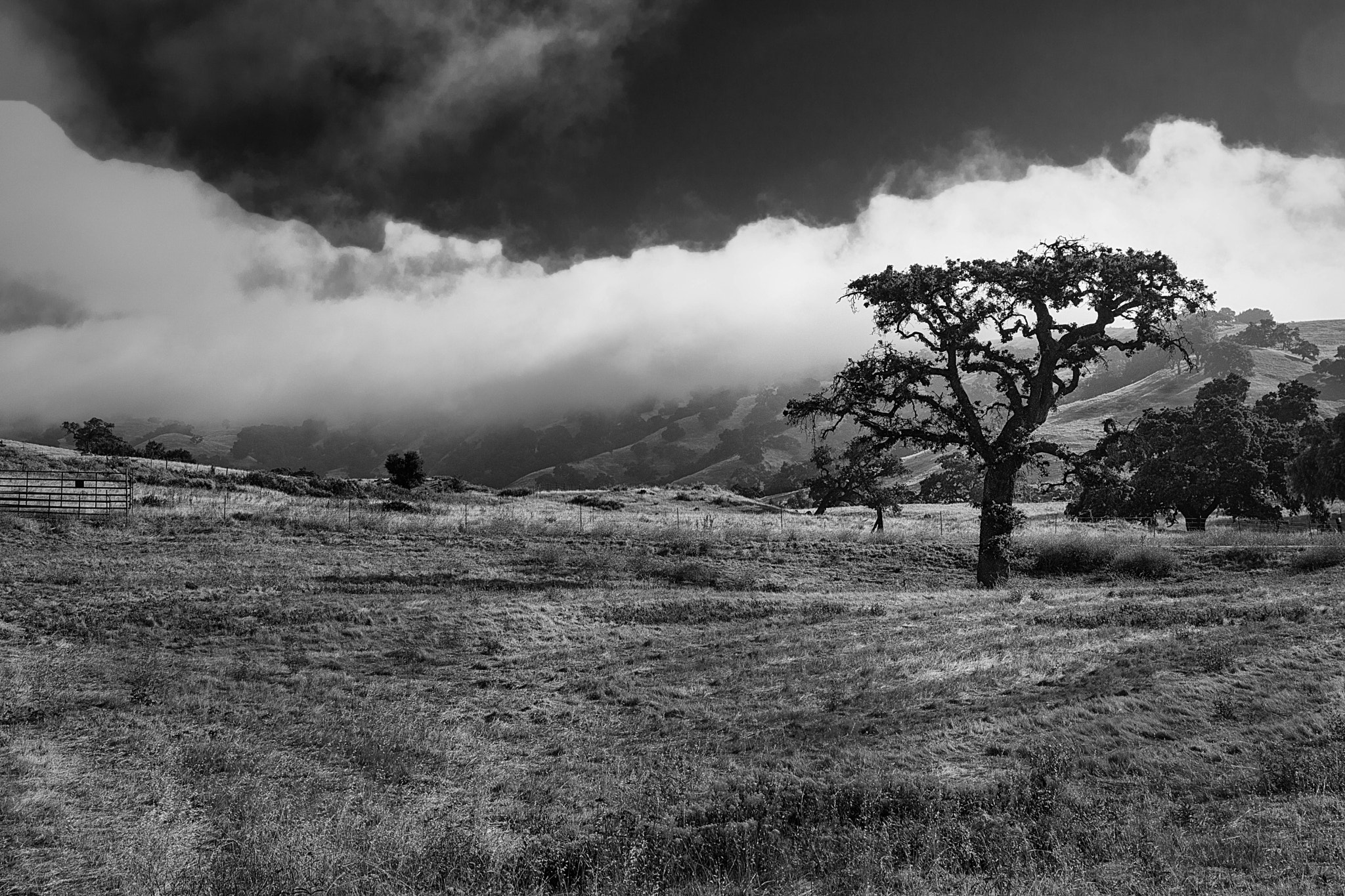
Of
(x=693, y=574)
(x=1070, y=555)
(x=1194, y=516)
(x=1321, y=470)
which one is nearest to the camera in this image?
(x=693, y=574)

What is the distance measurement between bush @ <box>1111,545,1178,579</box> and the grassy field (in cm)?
209

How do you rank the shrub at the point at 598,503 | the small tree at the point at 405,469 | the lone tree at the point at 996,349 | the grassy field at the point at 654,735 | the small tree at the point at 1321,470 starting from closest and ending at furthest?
the grassy field at the point at 654,735
the lone tree at the point at 996,349
the small tree at the point at 1321,470
the shrub at the point at 598,503
the small tree at the point at 405,469

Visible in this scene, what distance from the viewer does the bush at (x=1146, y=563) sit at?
2612 cm

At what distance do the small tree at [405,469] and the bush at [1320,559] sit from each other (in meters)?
59.7

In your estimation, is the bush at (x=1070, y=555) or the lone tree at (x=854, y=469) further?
the bush at (x=1070, y=555)

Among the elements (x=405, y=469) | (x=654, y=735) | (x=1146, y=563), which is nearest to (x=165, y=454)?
(x=405, y=469)

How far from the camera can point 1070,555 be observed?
28781 millimetres

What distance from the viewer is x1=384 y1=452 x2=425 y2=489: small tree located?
6562 centimetres

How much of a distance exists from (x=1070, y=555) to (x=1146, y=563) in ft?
8.87

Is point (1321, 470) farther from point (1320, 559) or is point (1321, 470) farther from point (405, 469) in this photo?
point (405, 469)

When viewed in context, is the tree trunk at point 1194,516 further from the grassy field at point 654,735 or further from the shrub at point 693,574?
the shrub at point 693,574

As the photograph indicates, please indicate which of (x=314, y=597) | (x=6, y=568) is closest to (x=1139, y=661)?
(x=314, y=597)

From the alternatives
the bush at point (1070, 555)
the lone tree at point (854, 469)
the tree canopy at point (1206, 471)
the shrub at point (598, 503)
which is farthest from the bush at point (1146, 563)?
the shrub at point (598, 503)

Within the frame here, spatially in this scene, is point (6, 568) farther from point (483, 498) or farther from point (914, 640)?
point (483, 498)
